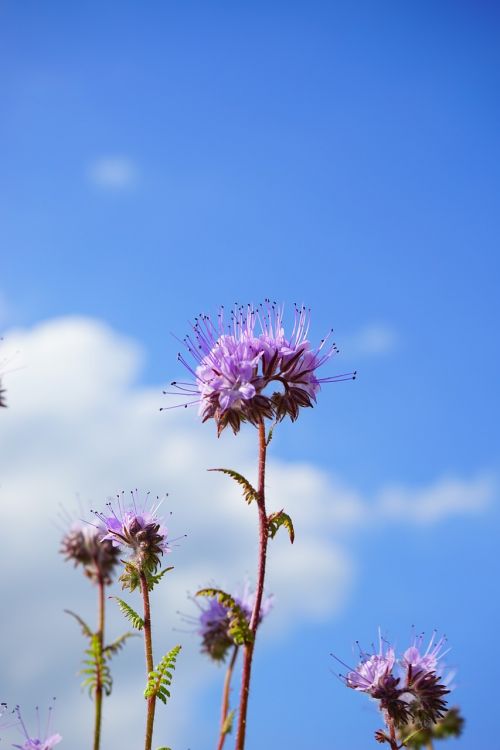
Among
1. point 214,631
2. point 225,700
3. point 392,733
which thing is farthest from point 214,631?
point 392,733

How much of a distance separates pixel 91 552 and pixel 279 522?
22.6ft

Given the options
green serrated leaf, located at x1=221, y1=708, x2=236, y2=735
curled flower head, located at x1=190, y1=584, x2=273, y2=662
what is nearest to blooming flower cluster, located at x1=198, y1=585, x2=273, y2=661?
curled flower head, located at x1=190, y1=584, x2=273, y2=662

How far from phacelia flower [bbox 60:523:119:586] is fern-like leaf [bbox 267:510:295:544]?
250 inches

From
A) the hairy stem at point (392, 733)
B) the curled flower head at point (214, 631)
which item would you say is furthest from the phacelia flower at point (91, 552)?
the hairy stem at point (392, 733)

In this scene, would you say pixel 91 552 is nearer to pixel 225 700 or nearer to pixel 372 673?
pixel 225 700

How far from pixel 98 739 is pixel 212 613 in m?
3.77

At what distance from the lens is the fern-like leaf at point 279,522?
19.6ft

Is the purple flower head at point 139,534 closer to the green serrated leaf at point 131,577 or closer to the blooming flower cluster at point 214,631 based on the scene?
the green serrated leaf at point 131,577

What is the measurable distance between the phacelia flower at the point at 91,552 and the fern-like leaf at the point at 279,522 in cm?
634

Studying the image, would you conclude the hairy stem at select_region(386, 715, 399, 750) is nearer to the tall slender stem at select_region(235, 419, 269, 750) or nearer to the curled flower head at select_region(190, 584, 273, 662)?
the tall slender stem at select_region(235, 419, 269, 750)

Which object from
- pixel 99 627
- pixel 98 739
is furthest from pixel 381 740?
pixel 99 627

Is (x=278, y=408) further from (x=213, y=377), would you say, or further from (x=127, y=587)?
(x=127, y=587)

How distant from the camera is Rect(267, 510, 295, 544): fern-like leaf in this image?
5965 mm

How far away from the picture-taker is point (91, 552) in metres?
12.3
